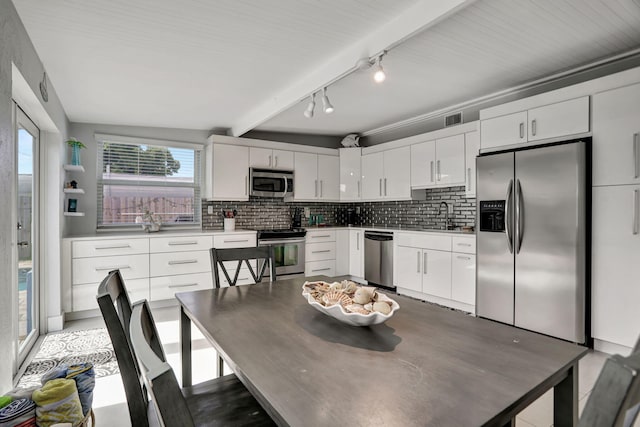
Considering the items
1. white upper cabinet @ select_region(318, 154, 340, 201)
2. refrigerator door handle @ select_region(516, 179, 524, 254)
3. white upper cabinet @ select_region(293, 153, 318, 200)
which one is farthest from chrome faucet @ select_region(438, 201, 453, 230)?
white upper cabinet @ select_region(293, 153, 318, 200)

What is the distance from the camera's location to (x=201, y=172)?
516cm

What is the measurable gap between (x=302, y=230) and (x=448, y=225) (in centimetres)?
206

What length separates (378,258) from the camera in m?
4.99

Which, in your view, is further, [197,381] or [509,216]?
[509,216]

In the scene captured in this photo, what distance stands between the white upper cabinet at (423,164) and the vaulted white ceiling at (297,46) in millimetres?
694

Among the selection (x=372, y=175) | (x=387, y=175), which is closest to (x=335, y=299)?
(x=387, y=175)

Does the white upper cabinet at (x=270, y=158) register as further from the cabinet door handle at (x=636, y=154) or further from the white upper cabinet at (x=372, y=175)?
the cabinet door handle at (x=636, y=154)

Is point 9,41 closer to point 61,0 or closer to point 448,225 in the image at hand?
point 61,0

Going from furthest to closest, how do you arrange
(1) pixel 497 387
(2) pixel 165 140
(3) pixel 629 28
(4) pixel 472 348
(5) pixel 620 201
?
(2) pixel 165 140 → (5) pixel 620 201 → (3) pixel 629 28 → (4) pixel 472 348 → (1) pixel 497 387

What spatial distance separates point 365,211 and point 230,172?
2.50 meters

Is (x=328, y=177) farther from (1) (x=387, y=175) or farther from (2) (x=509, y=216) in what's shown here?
(2) (x=509, y=216)

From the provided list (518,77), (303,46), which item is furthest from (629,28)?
(303,46)

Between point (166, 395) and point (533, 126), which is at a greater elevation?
point (533, 126)

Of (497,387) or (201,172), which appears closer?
(497,387)
